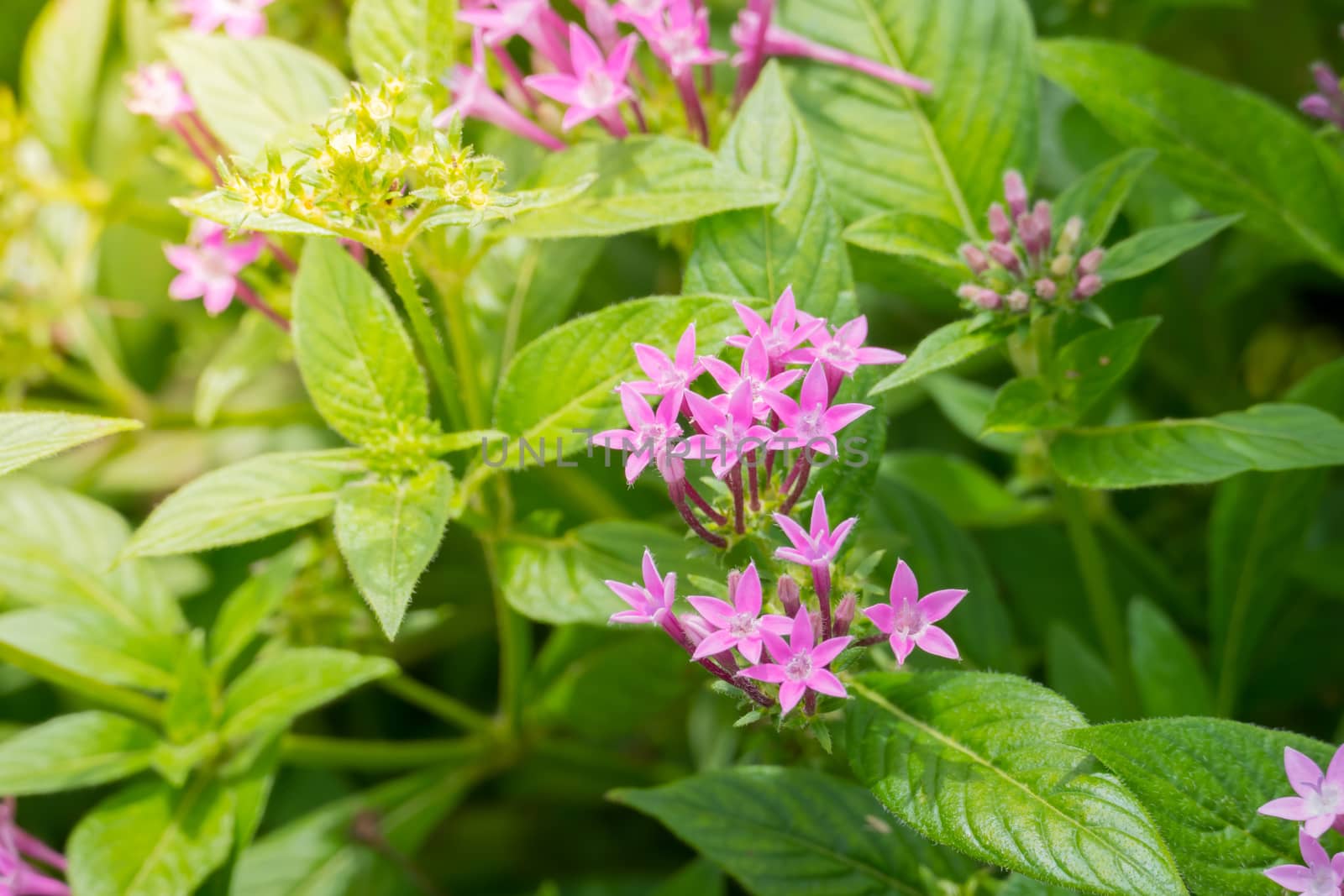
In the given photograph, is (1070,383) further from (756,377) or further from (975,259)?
(756,377)

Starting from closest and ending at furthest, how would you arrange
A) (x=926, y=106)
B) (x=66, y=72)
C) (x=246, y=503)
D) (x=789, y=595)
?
(x=789, y=595) → (x=246, y=503) → (x=926, y=106) → (x=66, y=72)

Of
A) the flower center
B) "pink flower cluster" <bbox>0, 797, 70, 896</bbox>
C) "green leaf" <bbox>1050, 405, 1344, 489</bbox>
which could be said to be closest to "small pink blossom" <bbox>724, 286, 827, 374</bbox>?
the flower center

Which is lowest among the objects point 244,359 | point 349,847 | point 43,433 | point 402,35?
point 349,847

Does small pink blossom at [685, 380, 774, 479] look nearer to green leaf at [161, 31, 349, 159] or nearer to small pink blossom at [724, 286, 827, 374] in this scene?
small pink blossom at [724, 286, 827, 374]

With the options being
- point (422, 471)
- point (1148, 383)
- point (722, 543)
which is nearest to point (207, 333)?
point (422, 471)

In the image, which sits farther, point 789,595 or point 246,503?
point 246,503

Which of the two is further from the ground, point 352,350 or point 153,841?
point 352,350

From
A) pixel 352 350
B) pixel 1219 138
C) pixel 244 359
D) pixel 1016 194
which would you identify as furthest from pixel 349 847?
pixel 1219 138

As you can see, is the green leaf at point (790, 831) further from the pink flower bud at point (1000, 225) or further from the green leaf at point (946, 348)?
the pink flower bud at point (1000, 225)

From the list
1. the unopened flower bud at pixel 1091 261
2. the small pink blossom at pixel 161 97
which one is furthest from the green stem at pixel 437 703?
the unopened flower bud at pixel 1091 261
